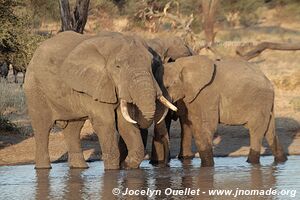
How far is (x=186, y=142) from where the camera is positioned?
14328 mm

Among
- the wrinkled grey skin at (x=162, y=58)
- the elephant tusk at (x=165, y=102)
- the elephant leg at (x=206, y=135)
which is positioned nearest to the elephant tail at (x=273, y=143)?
the elephant leg at (x=206, y=135)

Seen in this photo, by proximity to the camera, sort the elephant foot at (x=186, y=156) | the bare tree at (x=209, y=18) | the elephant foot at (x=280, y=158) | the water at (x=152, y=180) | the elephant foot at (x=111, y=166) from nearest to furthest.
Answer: the water at (x=152, y=180) → the elephant foot at (x=111, y=166) → the elephant foot at (x=280, y=158) → the elephant foot at (x=186, y=156) → the bare tree at (x=209, y=18)

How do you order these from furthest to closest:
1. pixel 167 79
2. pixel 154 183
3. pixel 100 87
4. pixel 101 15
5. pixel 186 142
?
pixel 101 15, pixel 186 142, pixel 167 79, pixel 100 87, pixel 154 183

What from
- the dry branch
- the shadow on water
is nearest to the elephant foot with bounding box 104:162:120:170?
the shadow on water

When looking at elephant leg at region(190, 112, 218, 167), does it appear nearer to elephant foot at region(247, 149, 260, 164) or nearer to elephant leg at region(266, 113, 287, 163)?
elephant foot at region(247, 149, 260, 164)

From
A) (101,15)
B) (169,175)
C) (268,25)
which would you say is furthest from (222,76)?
(268,25)

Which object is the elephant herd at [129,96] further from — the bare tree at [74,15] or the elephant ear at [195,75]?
the bare tree at [74,15]

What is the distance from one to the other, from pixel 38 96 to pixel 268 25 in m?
36.6

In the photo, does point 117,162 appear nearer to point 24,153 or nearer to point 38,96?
point 38,96

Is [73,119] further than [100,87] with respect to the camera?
Yes

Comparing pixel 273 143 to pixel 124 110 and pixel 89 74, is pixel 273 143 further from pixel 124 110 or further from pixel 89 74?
pixel 89 74

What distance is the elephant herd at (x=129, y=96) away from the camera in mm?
12055

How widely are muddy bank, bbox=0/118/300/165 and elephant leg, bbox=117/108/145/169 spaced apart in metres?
2.27

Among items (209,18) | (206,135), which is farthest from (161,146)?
(209,18)
